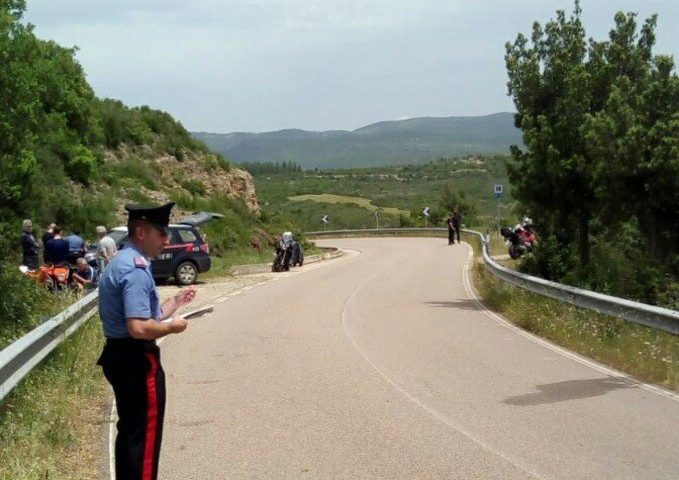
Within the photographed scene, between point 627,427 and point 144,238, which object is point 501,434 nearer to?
point 627,427

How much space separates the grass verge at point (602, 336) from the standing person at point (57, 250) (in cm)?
943

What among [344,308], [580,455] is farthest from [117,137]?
[580,455]

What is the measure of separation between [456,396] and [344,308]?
9.45 metres

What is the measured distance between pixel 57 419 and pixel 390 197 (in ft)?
337

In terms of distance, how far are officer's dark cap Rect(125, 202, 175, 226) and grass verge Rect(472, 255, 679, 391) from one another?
698 cm

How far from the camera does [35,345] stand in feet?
29.3

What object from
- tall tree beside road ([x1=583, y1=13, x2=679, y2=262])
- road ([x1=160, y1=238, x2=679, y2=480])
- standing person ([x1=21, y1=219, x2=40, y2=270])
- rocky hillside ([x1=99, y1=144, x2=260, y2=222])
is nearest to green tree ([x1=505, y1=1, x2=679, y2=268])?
tall tree beside road ([x1=583, y1=13, x2=679, y2=262])

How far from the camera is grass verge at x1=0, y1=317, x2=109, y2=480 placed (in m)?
6.88

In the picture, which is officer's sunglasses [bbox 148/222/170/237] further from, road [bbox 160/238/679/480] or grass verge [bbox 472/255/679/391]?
grass verge [bbox 472/255/679/391]

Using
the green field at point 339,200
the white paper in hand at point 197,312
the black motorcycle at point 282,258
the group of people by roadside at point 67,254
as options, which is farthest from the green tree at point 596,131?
the green field at point 339,200

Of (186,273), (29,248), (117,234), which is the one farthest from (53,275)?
(186,273)

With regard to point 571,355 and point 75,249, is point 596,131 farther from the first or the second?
point 75,249

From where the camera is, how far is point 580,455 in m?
7.29

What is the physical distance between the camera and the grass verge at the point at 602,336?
11.1 m
